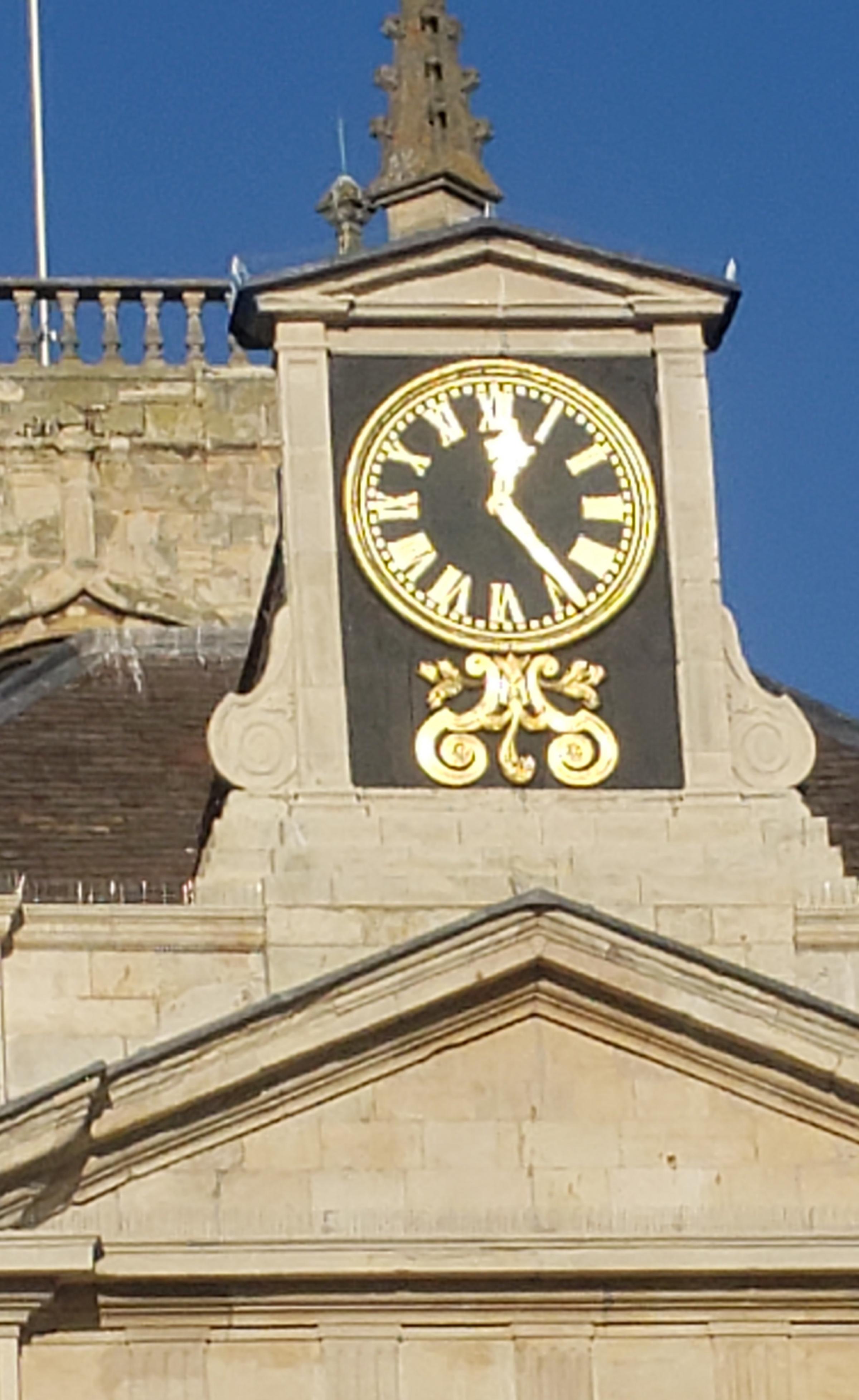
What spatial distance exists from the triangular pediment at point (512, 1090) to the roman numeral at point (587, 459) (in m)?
3.14

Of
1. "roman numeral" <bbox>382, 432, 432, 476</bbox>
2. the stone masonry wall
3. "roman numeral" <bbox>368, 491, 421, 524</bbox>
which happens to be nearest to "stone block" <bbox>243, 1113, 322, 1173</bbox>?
"roman numeral" <bbox>368, 491, 421, 524</bbox>

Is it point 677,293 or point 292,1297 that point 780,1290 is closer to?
point 292,1297

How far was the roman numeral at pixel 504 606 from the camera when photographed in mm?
42594

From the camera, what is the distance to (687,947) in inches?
1624

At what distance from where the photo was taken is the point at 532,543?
140 ft

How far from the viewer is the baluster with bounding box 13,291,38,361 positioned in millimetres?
57250

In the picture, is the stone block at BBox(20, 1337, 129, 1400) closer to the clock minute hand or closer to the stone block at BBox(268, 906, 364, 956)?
the stone block at BBox(268, 906, 364, 956)

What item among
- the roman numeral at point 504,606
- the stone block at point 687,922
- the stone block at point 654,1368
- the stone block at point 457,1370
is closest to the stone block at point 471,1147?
the stone block at point 457,1370

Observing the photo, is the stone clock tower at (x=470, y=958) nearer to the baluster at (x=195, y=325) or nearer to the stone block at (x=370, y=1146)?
the stone block at (x=370, y=1146)

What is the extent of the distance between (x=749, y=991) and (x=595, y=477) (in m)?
3.55

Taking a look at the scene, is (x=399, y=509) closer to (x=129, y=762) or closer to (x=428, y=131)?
(x=428, y=131)

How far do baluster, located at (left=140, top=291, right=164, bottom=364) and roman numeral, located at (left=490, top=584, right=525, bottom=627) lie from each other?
48.7 ft

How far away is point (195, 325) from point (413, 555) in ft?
49.2

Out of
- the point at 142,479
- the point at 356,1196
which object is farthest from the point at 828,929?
the point at 142,479
